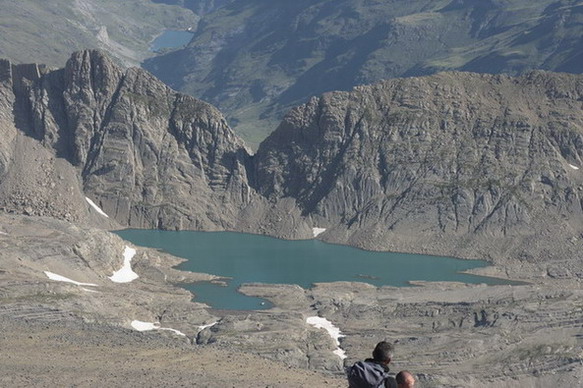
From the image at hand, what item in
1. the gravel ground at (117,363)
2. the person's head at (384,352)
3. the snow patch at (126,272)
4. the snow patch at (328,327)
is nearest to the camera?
the person's head at (384,352)

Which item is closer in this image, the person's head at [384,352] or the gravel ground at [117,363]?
the person's head at [384,352]

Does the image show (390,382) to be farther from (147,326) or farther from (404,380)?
(147,326)

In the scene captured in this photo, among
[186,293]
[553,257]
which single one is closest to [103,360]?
[186,293]

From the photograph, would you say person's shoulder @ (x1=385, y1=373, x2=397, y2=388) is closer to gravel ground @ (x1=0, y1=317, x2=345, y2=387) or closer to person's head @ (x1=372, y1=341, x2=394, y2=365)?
person's head @ (x1=372, y1=341, x2=394, y2=365)

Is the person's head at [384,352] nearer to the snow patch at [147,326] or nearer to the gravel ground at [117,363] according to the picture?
the gravel ground at [117,363]

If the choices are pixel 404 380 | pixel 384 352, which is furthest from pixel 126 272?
pixel 404 380

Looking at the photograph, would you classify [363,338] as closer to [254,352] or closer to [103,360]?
[254,352]

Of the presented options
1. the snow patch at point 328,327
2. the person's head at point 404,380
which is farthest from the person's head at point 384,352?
the snow patch at point 328,327

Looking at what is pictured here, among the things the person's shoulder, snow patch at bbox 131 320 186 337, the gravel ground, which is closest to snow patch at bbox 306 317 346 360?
snow patch at bbox 131 320 186 337
